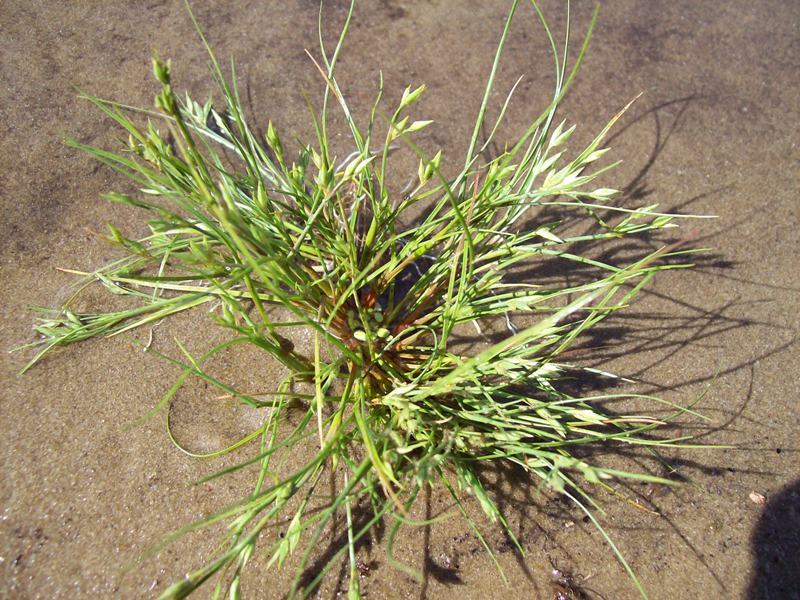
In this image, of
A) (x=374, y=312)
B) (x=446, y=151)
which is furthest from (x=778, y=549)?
(x=446, y=151)

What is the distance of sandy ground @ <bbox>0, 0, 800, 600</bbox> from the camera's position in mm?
961

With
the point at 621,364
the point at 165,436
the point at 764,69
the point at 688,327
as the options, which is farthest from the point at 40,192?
the point at 764,69

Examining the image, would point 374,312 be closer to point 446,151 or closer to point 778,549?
point 446,151

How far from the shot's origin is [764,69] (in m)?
1.57

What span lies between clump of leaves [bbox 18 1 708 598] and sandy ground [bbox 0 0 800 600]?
0.25 ft

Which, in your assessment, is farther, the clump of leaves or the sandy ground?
the sandy ground

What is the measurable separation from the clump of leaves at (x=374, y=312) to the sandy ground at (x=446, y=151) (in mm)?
77

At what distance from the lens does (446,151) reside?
1.39 metres

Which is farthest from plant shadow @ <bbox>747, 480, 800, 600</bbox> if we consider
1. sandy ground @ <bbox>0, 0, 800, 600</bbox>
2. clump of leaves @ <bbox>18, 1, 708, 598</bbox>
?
clump of leaves @ <bbox>18, 1, 708, 598</bbox>

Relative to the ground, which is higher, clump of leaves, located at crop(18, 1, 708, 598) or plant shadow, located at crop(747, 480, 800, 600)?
clump of leaves, located at crop(18, 1, 708, 598)

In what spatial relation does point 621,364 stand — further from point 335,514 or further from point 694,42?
point 694,42

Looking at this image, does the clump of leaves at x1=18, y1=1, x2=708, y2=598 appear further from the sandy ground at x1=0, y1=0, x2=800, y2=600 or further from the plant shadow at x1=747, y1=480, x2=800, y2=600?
the plant shadow at x1=747, y1=480, x2=800, y2=600

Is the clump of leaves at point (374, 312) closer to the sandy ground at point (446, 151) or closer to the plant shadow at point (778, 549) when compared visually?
the sandy ground at point (446, 151)

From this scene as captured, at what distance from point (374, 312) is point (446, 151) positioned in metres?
0.57
